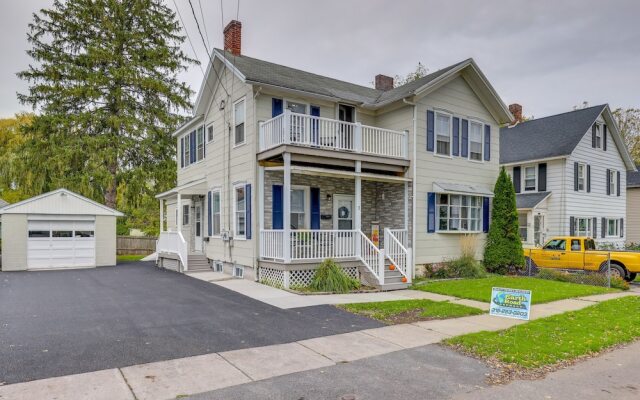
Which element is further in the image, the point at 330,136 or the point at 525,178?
the point at 525,178

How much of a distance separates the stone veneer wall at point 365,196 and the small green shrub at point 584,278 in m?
5.77

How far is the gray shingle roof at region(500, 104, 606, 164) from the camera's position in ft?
71.0

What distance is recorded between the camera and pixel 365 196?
643 inches

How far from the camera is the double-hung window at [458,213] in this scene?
52.4 feet

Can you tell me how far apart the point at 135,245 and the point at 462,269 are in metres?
20.8

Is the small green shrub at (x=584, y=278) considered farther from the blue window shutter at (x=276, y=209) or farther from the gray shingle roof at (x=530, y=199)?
the blue window shutter at (x=276, y=209)

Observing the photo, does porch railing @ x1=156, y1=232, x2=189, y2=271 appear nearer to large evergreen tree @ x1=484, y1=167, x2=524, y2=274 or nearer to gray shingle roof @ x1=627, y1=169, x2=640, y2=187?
large evergreen tree @ x1=484, y1=167, x2=524, y2=274

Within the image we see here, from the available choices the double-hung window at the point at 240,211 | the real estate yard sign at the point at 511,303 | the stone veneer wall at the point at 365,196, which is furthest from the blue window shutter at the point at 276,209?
the real estate yard sign at the point at 511,303

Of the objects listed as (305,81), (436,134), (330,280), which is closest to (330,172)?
(330,280)

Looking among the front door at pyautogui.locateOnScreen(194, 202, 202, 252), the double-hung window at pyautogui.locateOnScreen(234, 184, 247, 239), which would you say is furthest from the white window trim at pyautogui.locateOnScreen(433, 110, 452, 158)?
the front door at pyautogui.locateOnScreen(194, 202, 202, 252)

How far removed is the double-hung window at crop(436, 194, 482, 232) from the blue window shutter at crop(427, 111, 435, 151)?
6.63 ft

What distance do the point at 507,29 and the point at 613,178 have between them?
45.8 ft

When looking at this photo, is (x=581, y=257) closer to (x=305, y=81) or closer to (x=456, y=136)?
(x=456, y=136)

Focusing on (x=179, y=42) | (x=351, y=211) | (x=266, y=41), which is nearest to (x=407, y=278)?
(x=351, y=211)
